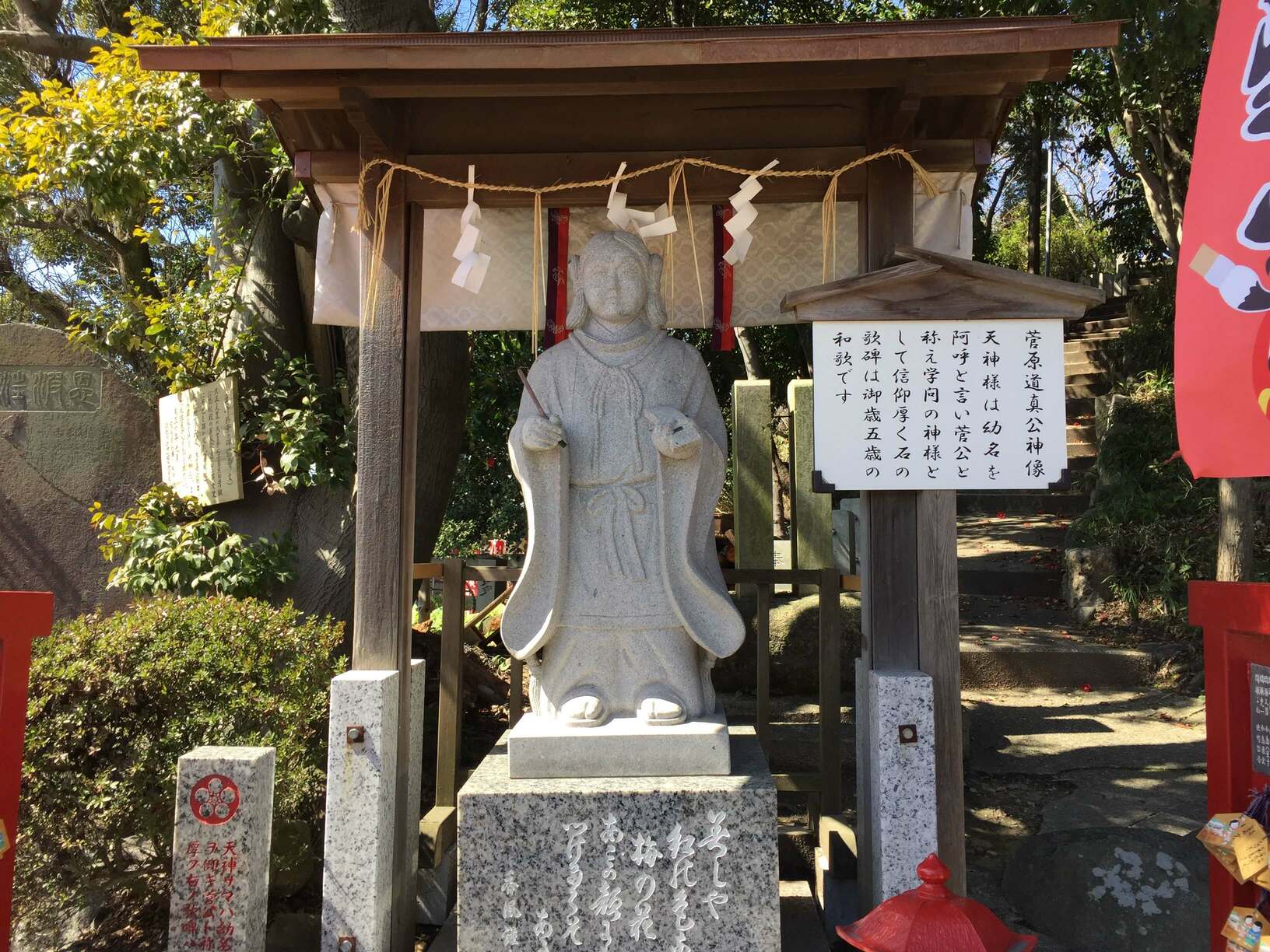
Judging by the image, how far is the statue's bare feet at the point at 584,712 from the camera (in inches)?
145

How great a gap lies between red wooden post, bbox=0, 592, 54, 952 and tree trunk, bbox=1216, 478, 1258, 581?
26.1 ft

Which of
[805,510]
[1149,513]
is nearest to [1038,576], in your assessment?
[1149,513]

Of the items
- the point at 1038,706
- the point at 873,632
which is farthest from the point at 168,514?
the point at 1038,706

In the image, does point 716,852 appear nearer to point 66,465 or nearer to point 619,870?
point 619,870

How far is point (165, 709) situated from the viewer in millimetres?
4391

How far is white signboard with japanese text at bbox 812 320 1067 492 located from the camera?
3.69m

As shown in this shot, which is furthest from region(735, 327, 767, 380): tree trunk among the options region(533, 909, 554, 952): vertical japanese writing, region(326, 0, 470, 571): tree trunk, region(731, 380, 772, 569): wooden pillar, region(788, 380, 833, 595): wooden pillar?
region(533, 909, 554, 952): vertical japanese writing

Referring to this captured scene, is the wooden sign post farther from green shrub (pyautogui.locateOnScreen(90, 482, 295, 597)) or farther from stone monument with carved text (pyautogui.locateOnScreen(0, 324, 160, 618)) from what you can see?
stone monument with carved text (pyautogui.locateOnScreen(0, 324, 160, 618))

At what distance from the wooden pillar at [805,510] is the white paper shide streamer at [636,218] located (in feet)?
11.6

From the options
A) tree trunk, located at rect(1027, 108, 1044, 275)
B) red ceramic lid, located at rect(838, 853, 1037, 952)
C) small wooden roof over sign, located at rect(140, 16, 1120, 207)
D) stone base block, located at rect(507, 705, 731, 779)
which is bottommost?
red ceramic lid, located at rect(838, 853, 1037, 952)

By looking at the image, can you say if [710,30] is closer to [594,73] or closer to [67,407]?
[594,73]

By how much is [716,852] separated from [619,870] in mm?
352

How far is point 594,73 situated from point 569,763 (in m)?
2.69

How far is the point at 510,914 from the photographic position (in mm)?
3428
